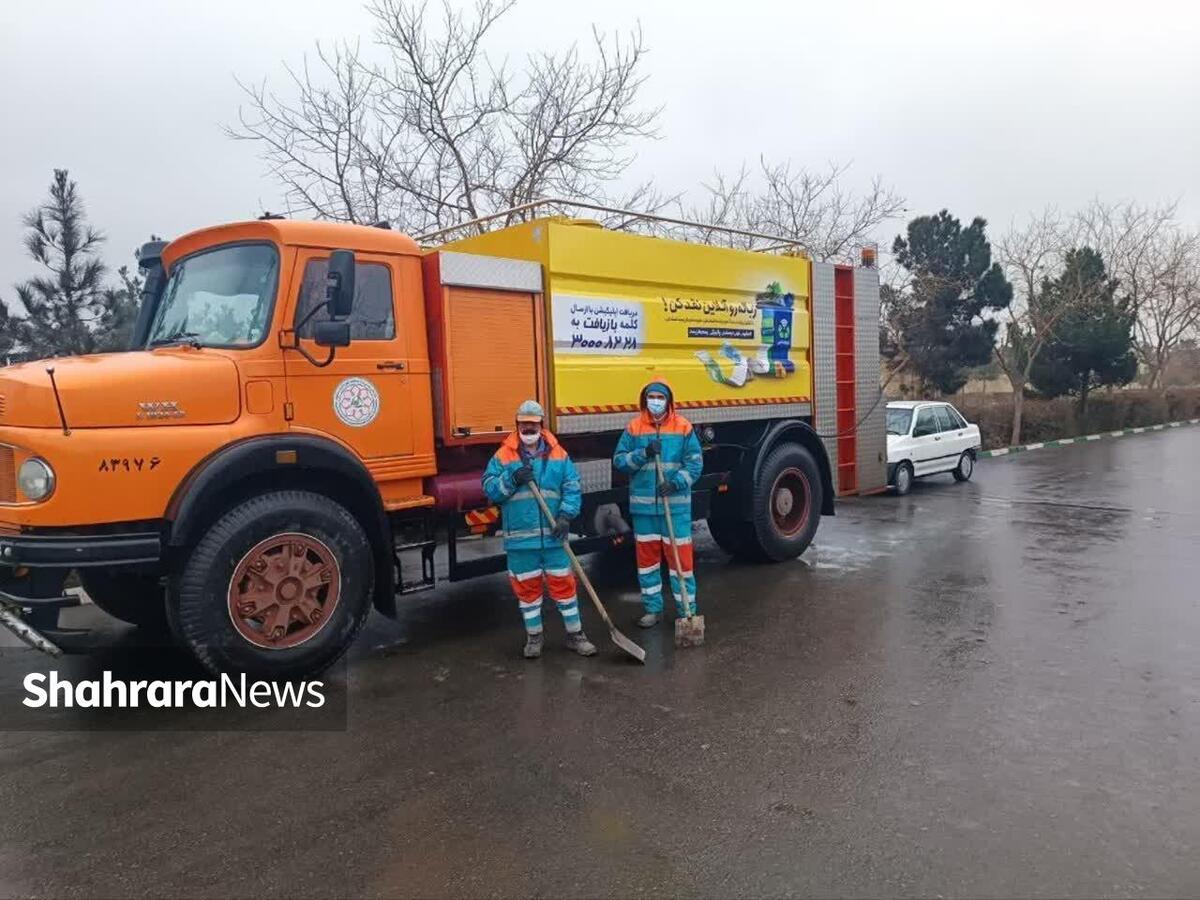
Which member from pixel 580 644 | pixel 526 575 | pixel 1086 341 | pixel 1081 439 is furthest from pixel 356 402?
pixel 1086 341

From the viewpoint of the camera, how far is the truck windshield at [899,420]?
14047 mm

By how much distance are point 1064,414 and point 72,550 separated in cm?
2722

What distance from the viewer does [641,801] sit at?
3.57 meters

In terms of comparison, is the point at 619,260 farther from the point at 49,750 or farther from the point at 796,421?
the point at 49,750

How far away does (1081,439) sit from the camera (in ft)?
83.6

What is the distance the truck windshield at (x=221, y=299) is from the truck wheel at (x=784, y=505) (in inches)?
177

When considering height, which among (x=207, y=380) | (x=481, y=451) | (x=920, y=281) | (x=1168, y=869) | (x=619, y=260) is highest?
(x=920, y=281)

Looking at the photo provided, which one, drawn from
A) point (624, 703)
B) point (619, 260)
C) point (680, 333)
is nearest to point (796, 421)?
point (680, 333)

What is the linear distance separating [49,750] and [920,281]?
21.7 m

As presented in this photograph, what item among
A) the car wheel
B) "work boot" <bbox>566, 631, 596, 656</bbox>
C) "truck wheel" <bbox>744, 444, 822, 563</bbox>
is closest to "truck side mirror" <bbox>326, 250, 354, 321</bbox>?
"work boot" <bbox>566, 631, 596, 656</bbox>

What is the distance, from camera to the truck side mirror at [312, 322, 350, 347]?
16.2 ft

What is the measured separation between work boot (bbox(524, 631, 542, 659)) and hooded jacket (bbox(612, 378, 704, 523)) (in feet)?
3.80

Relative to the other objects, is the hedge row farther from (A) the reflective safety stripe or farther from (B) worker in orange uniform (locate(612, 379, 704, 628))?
(A) the reflective safety stripe

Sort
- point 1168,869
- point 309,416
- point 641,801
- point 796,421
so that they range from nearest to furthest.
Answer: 1. point 1168,869
2. point 641,801
3. point 309,416
4. point 796,421
